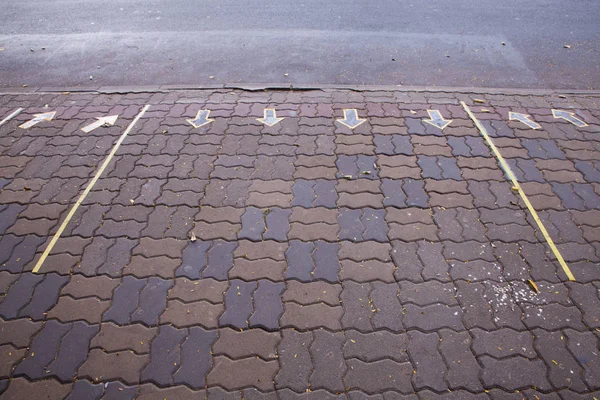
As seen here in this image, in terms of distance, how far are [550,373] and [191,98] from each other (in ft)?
18.0

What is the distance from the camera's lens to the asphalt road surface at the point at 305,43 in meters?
7.09

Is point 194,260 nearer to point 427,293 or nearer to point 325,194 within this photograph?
point 325,194

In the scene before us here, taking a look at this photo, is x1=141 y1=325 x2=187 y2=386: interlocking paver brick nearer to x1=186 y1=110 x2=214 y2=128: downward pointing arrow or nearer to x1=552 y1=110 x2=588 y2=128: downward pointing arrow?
x1=186 y1=110 x2=214 y2=128: downward pointing arrow

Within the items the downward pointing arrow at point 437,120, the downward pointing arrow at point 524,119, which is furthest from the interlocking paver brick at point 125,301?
the downward pointing arrow at point 524,119

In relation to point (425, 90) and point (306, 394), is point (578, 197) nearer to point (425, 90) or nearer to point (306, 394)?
point (425, 90)

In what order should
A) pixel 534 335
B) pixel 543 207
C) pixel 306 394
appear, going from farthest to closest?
1. pixel 543 207
2. pixel 534 335
3. pixel 306 394

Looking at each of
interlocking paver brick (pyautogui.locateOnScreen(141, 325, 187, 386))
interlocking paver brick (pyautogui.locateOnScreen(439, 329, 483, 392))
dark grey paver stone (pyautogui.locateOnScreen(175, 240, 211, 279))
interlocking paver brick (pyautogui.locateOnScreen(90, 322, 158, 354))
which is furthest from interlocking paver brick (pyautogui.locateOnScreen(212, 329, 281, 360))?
interlocking paver brick (pyautogui.locateOnScreen(439, 329, 483, 392))

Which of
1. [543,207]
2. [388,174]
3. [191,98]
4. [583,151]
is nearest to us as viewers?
[543,207]

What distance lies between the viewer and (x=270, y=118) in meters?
5.96

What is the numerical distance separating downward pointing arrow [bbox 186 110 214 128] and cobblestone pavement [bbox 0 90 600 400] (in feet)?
0.54

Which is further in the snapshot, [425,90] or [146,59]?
[146,59]

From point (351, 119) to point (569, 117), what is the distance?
2.92 m

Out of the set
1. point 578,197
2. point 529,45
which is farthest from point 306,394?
point 529,45

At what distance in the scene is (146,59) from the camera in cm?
773
